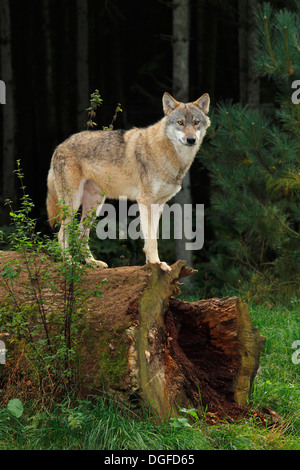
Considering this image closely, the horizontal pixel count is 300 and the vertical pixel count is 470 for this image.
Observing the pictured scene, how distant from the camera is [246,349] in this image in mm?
4984

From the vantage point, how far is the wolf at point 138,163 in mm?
6402

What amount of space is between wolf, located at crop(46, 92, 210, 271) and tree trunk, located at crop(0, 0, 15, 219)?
5.74m

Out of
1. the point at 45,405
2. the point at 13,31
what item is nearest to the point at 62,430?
the point at 45,405

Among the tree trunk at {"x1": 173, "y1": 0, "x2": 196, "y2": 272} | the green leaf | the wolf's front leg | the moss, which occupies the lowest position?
the green leaf

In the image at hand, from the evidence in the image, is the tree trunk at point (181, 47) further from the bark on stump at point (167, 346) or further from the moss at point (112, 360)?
the moss at point (112, 360)

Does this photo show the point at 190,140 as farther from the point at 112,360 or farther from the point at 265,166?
the point at 265,166

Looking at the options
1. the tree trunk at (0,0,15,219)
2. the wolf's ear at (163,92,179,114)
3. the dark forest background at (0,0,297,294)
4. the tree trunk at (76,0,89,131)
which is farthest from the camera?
the tree trunk at (76,0,89,131)

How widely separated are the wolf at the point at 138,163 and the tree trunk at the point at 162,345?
1309 mm

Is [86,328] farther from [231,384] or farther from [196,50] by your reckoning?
Result: [196,50]

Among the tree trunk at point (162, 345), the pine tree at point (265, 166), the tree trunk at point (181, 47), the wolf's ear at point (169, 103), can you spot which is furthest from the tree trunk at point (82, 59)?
the tree trunk at point (162, 345)

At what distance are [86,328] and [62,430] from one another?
2.54 feet

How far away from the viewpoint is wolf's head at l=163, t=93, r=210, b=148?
20.3 feet

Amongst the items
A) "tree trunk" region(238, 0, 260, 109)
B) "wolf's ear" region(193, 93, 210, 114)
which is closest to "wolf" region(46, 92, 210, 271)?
"wolf's ear" region(193, 93, 210, 114)

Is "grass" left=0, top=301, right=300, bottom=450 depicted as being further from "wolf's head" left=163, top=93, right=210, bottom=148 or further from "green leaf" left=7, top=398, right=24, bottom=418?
"wolf's head" left=163, top=93, right=210, bottom=148
